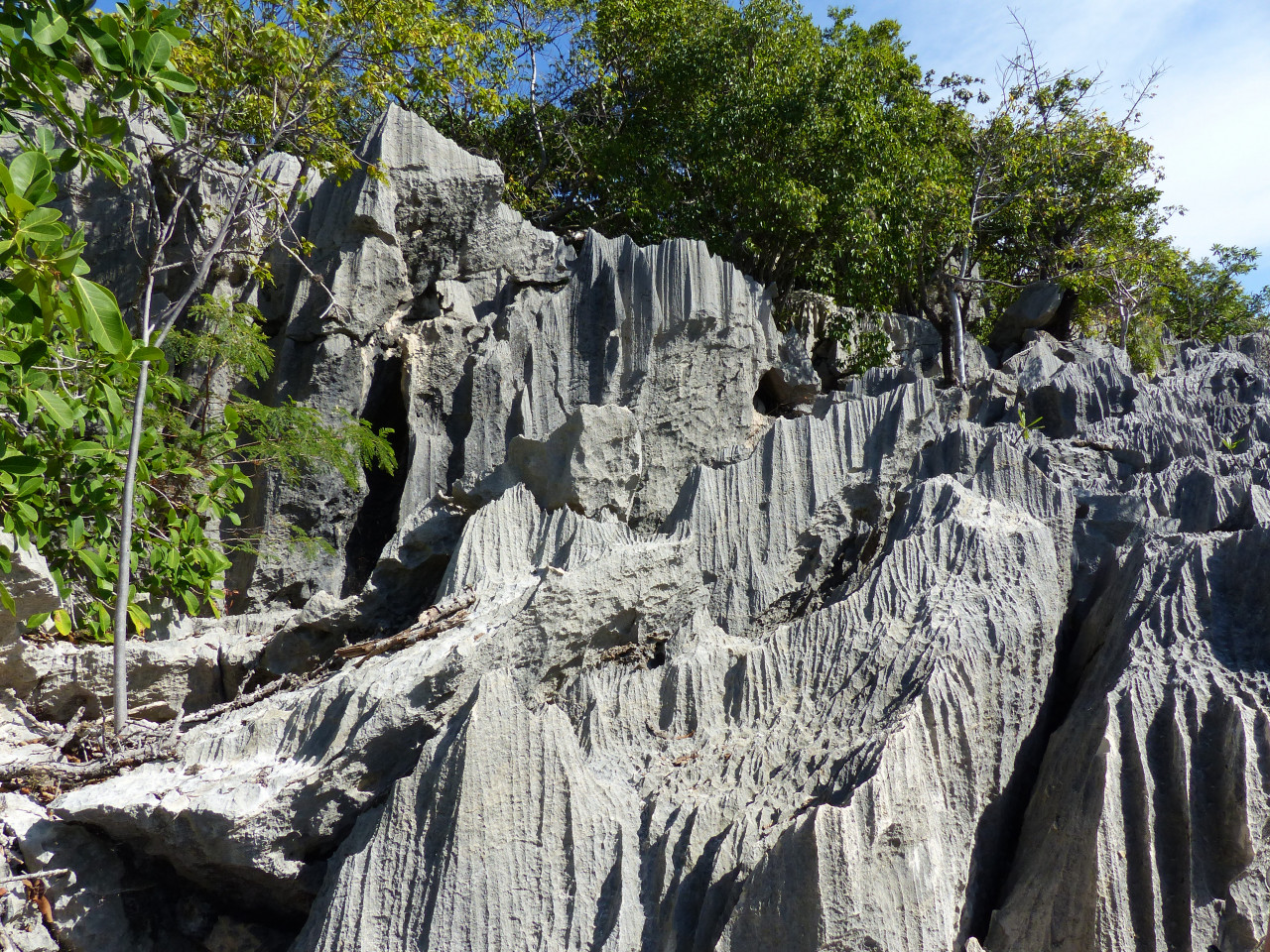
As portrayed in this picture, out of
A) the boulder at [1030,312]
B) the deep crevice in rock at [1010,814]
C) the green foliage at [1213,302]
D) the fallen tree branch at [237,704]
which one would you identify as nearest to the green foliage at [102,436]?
the fallen tree branch at [237,704]

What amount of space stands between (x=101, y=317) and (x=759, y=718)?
327 cm

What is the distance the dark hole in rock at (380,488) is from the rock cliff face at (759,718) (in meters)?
1.28

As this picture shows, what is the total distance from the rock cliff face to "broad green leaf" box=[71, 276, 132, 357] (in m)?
1.99

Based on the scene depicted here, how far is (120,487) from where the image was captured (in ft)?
19.2

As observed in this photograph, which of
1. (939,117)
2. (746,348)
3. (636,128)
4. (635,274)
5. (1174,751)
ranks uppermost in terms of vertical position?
(939,117)

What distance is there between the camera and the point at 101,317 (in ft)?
9.66

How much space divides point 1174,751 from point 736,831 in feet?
5.50

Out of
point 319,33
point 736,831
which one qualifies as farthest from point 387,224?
point 736,831

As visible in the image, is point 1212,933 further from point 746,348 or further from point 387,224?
point 387,224

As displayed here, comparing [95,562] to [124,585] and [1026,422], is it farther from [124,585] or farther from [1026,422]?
[1026,422]

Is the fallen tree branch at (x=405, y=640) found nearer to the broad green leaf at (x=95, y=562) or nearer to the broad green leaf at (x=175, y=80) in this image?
the broad green leaf at (x=95, y=562)

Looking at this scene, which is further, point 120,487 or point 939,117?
point 939,117

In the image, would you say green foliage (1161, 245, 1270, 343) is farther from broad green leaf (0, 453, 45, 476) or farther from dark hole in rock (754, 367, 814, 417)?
broad green leaf (0, 453, 45, 476)

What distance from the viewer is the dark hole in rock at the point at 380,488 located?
8.91 m
